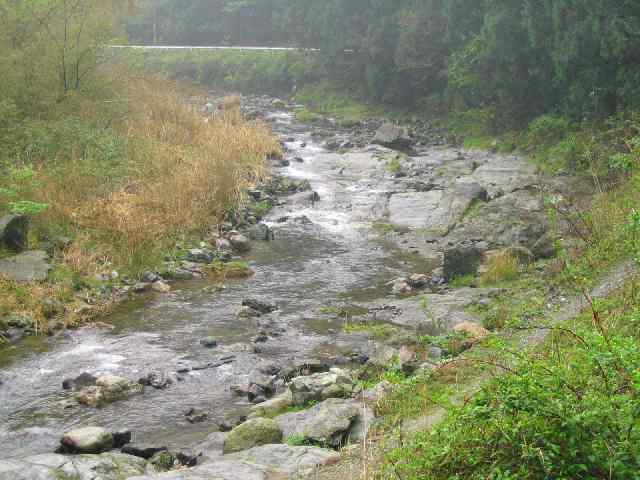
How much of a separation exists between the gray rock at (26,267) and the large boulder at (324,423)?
598 cm

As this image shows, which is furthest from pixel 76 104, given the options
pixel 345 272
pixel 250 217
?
pixel 345 272

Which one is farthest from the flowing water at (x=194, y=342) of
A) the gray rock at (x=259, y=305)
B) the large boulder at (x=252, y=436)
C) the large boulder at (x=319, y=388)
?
the large boulder at (x=252, y=436)

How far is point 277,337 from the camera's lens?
10273 mm

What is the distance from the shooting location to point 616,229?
916 centimetres

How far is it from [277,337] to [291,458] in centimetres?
447

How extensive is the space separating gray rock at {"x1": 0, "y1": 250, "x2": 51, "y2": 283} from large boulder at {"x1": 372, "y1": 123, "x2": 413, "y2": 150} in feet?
51.7

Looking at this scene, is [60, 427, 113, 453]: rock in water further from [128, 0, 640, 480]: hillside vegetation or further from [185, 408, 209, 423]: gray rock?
[128, 0, 640, 480]: hillside vegetation

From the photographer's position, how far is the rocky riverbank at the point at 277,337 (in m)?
6.60

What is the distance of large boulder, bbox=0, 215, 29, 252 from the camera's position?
467 inches

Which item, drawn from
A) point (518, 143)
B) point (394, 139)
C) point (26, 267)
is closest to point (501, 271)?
point (26, 267)

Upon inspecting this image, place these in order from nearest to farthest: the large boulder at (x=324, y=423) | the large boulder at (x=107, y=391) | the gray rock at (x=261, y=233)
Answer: the large boulder at (x=324, y=423) < the large boulder at (x=107, y=391) < the gray rock at (x=261, y=233)

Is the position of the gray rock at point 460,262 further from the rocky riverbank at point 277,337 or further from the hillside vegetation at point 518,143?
the hillside vegetation at point 518,143

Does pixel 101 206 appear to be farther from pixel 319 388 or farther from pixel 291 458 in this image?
pixel 291 458

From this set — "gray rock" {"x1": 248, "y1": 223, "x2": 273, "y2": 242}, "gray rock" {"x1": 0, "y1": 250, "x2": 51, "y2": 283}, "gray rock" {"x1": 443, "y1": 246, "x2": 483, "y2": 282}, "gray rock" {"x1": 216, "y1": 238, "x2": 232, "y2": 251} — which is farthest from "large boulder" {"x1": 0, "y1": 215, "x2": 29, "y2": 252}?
"gray rock" {"x1": 443, "y1": 246, "x2": 483, "y2": 282}
